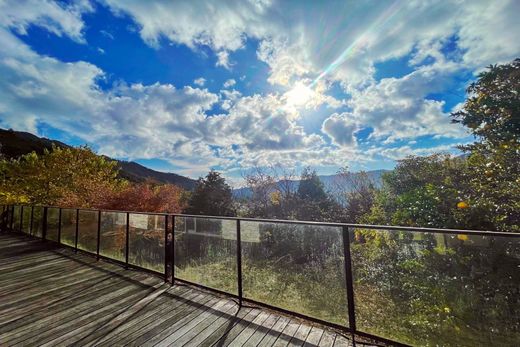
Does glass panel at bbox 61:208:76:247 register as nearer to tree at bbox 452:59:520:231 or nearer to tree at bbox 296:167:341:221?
tree at bbox 452:59:520:231

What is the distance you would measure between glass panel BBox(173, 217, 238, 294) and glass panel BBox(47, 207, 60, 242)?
6185mm

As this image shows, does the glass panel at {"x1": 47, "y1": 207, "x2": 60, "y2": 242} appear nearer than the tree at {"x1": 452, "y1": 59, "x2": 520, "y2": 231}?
No

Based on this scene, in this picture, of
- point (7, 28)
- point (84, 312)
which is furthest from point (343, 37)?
point (7, 28)

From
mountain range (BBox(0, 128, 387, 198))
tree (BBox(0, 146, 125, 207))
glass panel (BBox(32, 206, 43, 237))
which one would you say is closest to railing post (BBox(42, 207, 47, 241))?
glass panel (BBox(32, 206, 43, 237))

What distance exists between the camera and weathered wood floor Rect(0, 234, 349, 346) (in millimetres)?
2648

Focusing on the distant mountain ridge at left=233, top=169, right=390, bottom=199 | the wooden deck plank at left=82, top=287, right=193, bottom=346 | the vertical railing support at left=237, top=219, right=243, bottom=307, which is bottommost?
the wooden deck plank at left=82, top=287, right=193, bottom=346

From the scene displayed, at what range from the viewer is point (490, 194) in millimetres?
5352

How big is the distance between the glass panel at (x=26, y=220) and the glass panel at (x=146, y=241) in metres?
8.54

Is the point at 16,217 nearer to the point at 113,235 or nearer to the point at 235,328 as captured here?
the point at 113,235

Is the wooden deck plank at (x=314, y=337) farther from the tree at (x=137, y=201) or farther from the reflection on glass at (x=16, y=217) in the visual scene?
the reflection on glass at (x=16, y=217)

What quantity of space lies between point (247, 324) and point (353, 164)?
59.3 feet

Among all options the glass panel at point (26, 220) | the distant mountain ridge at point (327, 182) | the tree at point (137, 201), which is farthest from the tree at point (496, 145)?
the glass panel at point (26, 220)

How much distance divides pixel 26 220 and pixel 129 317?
440 inches

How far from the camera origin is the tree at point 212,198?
17.9 metres
